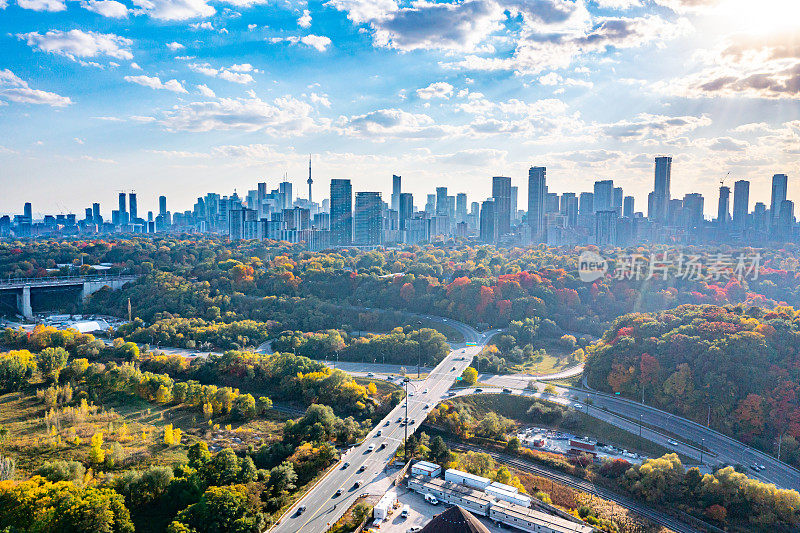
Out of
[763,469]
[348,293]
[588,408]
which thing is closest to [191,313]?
[348,293]

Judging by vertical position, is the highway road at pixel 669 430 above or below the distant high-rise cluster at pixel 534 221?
below

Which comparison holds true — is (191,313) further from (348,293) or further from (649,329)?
(649,329)

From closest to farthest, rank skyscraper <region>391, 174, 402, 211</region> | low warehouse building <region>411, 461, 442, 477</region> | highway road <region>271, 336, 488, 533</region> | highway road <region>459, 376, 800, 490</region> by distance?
highway road <region>271, 336, 488, 533</region> → low warehouse building <region>411, 461, 442, 477</region> → highway road <region>459, 376, 800, 490</region> → skyscraper <region>391, 174, 402, 211</region>

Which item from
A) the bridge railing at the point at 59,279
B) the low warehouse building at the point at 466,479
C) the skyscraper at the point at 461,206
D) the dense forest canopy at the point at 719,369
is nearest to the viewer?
the low warehouse building at the point at 466,479

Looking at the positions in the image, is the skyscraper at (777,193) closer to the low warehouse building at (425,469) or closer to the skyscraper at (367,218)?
the skyscraper at (367,218)

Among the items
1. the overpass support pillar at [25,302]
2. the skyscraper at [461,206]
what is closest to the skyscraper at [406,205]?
the skyscraper at [461,206]

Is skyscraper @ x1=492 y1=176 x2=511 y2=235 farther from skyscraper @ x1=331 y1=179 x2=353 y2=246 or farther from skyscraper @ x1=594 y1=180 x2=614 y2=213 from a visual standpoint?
skyscraper @ x1=331 y1=179 x2=353 y2=246

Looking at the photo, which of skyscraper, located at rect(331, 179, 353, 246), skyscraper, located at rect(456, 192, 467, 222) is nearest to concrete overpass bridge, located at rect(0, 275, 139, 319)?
skyscraper, located at rect(331, 179, 353, 246)
